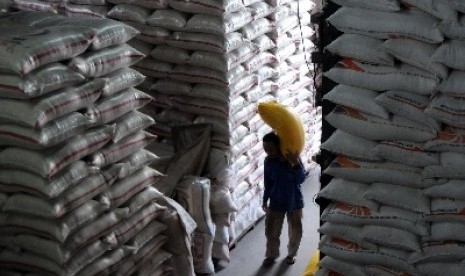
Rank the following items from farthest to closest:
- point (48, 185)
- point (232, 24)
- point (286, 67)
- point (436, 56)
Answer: point (286, 67) → point (232, 24) → point (48, 185) → point (436, 56)

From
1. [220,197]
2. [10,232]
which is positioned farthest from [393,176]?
[220,197]

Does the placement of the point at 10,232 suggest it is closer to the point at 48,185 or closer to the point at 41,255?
the point at 41,255

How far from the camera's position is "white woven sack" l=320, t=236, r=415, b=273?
3.79 m

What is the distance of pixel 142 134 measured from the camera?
5.11 metres

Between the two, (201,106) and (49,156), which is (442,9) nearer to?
(49,156)

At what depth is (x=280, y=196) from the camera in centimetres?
668

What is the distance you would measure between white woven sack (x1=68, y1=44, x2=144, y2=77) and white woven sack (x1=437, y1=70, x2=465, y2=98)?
219 centimetres

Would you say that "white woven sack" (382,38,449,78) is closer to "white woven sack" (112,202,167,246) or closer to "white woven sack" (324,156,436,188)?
"white woven sack" (324,156,436,188)

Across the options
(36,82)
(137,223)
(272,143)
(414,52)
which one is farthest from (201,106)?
(414,52)

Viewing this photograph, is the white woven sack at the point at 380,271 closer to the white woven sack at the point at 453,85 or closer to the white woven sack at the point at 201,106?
the white woven sack at the point at 453,85

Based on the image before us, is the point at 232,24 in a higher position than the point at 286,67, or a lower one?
higher

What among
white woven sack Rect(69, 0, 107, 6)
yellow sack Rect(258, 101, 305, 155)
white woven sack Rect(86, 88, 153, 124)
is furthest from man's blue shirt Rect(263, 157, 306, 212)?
white woven sack Rect(69, 0, 107, 6)

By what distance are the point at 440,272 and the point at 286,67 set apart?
4.50 m

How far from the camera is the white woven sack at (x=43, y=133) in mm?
4188
